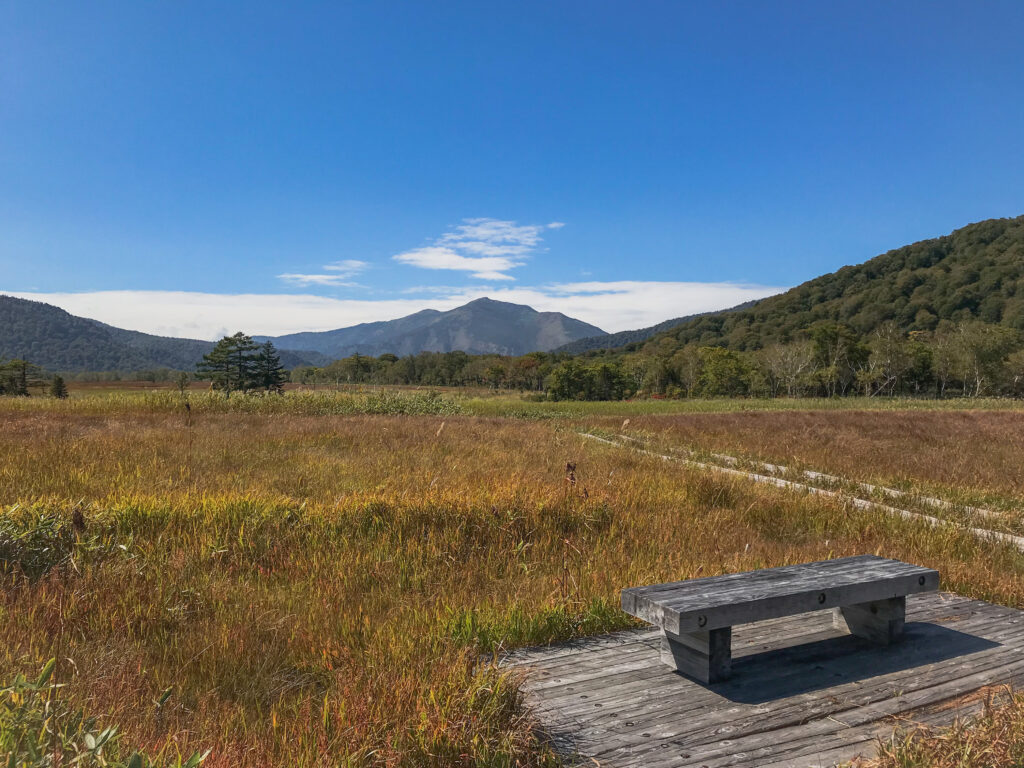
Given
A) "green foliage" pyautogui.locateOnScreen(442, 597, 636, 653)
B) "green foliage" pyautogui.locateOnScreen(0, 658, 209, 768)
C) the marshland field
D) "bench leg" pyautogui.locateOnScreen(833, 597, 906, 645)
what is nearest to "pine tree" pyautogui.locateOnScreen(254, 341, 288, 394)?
the marshland field

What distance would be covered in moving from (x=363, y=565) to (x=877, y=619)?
3.68 metres

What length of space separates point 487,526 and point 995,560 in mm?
5072

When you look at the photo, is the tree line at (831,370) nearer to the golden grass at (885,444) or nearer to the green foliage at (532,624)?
the golden grass at (885,444)

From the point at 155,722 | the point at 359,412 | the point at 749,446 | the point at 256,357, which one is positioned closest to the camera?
the point at 155,722

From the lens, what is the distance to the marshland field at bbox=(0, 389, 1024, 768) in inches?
96.6

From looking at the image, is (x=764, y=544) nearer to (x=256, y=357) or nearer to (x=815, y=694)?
(x=815, y=694)

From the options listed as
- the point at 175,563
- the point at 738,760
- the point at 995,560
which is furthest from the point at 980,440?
the point at 175,563

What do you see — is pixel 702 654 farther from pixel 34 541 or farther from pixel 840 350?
pixel 840 350

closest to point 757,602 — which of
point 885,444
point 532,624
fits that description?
point 532,624

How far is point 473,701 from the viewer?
2.48 metres

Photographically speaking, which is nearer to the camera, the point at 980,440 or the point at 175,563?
the point at 175,563

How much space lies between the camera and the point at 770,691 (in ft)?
9.76

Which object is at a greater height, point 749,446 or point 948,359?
point 948,359

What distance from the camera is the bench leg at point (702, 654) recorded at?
10.0ft
